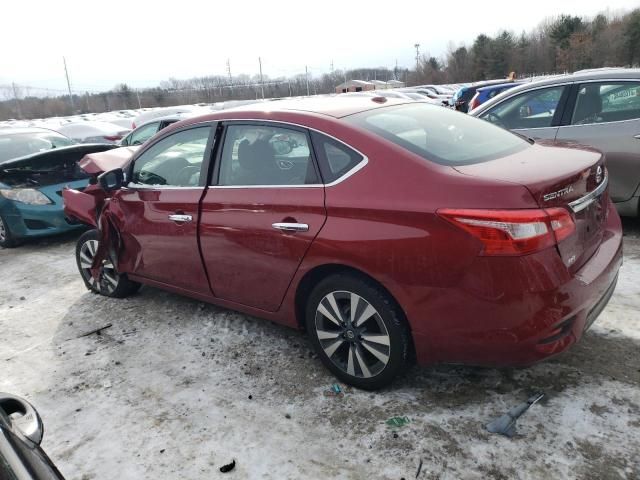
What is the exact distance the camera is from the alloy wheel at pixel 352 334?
274cm

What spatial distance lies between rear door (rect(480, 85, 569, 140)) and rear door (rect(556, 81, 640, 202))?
0.14 m

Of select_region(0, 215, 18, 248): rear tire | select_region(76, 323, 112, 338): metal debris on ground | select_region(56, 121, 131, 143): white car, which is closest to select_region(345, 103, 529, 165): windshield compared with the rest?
select_region(76, 323, 112, 338): metal debris on ground

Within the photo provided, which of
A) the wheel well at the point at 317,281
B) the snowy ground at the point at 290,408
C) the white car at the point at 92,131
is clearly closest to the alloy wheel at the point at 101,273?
the snowy ground at the point at 290,408

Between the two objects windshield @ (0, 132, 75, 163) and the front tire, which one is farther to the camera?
windshield @ (0, 132, 75, 163)

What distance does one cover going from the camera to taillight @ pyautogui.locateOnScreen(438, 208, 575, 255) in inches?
87.0

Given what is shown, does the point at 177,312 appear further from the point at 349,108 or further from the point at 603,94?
the point at 603,94

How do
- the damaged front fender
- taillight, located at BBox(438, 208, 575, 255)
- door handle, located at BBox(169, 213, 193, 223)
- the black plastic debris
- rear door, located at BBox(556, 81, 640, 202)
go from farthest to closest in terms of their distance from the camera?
1. rear door, located at BBox(556, 81, 640, 202)
2. the damaged front fender
3. door handle, located at BBox(169, 213, 193, 223)
4. the black plastic debris
5. taillight, located at BBox(438, 208, 575, 255)

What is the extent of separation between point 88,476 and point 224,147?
82.7 inches

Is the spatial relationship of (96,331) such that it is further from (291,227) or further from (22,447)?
(22,447)

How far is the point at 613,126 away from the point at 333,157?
11.6 feet

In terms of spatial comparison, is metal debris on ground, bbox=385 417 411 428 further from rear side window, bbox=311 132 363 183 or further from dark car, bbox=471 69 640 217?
dark car, bbox=471 69 640 217

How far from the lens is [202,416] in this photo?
2877 millimetres

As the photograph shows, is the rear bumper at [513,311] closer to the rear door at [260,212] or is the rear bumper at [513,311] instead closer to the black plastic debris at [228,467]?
the rear door at [260,212]

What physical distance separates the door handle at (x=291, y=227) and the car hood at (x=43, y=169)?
5.05 meters
